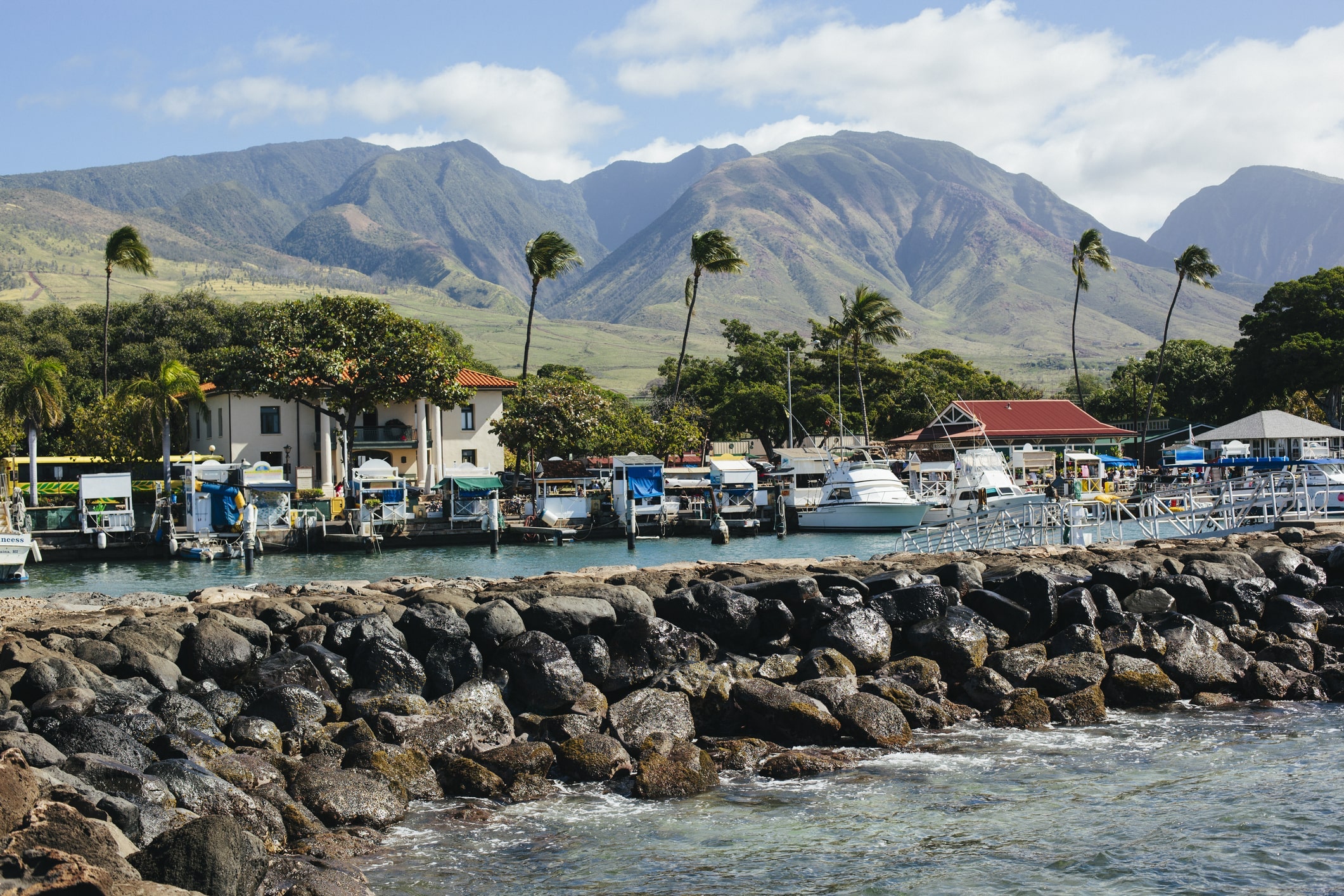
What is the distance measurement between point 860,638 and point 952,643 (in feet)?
4.91

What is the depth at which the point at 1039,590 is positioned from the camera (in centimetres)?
2016

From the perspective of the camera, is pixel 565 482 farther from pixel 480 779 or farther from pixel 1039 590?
pixel 480 779

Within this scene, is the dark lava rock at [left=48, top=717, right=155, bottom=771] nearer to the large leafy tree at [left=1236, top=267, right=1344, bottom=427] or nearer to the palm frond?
the palm frond

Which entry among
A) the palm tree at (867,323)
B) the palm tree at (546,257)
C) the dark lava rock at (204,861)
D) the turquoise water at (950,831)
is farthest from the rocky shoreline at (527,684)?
the palm tree at (867,323)

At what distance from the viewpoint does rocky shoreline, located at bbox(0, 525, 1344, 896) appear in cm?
1112

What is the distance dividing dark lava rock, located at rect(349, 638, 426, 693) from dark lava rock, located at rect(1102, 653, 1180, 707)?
1089cm

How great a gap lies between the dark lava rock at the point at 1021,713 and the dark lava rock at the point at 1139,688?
162 cm

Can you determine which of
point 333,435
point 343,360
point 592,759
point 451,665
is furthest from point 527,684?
point 333,435

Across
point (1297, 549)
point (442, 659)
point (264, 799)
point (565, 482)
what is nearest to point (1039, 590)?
point (1297, 549)

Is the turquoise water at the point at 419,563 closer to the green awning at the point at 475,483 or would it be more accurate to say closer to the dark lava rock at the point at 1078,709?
the green awning at the point at 475,483

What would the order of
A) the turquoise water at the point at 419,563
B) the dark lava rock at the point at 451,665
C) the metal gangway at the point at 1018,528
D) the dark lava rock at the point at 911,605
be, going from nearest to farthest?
the dark lava rock at the point at 451,665, the dark lava rock at the point at 911,605, the metal gangway at the point at 1018,528, the turquoise water at the point at 419,563

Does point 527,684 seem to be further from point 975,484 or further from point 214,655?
point 975,484

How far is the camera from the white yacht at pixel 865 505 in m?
55.2

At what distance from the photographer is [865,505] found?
180ft
